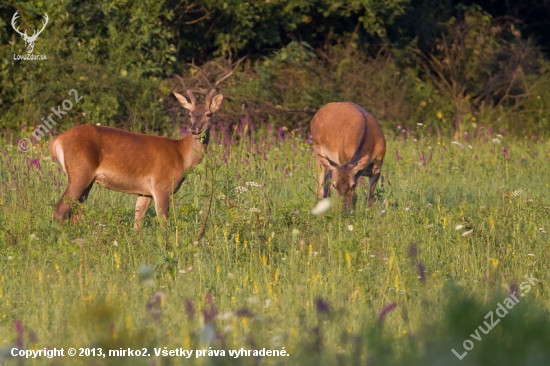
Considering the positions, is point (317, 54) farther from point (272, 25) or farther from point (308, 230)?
point (308, 230)

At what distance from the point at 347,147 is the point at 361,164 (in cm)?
103

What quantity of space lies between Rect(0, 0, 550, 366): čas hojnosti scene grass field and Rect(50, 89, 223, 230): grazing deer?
0.02 m

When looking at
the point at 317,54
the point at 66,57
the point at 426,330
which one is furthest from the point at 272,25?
the point at 426,330

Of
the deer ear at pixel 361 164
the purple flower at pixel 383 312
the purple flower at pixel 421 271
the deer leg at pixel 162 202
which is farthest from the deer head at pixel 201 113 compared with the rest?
the purple flower at pixel 383 312

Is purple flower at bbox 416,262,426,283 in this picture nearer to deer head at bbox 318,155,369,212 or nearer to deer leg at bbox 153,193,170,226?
deer head at bbox 318,155,369,212

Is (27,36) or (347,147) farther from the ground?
(347,147)

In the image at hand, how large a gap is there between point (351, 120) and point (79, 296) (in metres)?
5.70

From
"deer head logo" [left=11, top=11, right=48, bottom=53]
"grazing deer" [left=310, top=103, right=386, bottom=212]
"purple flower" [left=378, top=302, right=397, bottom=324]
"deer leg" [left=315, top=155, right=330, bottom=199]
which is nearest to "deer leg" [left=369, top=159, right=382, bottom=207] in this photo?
"grazing deer" [left=310, top=103, right=386, bottom=212]

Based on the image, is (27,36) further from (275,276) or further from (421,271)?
(421,271)

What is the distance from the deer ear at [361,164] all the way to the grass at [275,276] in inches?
16.3

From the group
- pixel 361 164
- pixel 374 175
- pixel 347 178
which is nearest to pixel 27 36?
pixel 374 175

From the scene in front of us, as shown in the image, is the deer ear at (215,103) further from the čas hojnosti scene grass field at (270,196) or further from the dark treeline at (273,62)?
the dark treeline at (273,62)

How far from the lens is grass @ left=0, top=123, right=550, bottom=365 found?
3947mm

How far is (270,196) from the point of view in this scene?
8969 mm
